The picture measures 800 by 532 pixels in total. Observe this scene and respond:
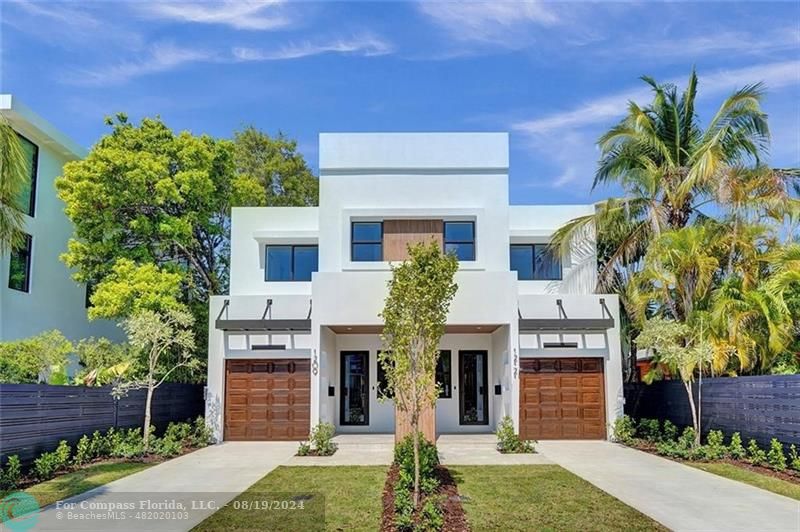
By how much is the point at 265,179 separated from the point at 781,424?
1059 inches

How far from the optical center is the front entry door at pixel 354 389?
1820 cm

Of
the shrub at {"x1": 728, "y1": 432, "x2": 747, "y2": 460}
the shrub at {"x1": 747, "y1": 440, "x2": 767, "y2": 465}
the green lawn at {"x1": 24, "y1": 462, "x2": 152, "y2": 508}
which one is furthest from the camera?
the shrub at {"x1": 728, "y1": 432, "x2": 747, "y2": 460}

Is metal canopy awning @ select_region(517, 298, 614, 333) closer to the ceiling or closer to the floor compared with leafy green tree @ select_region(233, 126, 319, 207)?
closer to the floor

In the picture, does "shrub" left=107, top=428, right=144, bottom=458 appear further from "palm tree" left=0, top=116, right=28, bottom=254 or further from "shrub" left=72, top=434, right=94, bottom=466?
"palm tree" left=0, top=116, right=28, bottom=254

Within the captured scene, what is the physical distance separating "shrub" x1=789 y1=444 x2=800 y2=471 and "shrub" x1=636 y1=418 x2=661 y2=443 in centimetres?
396

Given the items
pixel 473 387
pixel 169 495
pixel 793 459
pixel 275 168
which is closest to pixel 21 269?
pixel 169 495

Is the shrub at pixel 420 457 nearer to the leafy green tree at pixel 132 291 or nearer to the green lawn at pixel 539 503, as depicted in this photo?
the green lawn at pixel 539 503

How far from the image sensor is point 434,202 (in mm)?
17844

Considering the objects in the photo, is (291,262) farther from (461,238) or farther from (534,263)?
(534,263)

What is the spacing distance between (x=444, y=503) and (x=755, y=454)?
22.9 feet

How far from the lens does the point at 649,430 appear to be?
51.2 feet

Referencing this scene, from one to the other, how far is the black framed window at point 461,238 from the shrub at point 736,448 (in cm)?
796

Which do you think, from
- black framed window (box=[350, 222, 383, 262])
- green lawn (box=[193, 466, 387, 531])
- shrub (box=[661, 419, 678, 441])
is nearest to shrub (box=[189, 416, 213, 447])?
green lawn (box=[193, 466, 387, 531])

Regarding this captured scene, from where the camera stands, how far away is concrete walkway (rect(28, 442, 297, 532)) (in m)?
7.79
